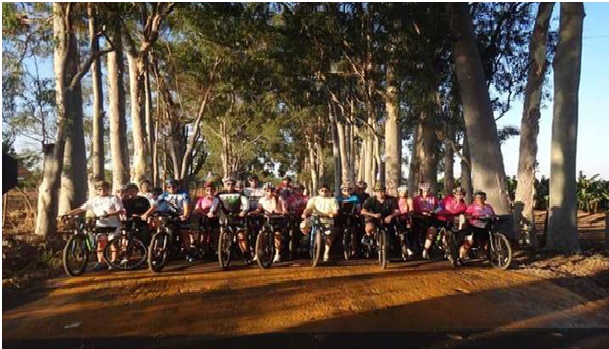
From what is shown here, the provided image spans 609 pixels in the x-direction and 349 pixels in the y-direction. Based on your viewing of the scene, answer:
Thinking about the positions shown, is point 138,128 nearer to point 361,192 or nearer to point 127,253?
point 361,192

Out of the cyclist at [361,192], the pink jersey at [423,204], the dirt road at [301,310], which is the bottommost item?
the dirt road at [301,310]

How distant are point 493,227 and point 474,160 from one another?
407 cm

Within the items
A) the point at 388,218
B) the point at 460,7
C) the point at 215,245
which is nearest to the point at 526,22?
the point at 460,7

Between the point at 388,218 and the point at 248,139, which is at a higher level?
the point at 248,139

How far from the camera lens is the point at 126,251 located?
35.4ft

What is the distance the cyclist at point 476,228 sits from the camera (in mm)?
12102

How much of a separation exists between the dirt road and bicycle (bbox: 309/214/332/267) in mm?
755

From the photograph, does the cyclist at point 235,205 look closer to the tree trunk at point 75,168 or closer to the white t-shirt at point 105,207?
the white t-shirt at point 105,207

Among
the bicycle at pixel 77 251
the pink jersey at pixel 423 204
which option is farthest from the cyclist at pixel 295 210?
the bicycle at pixel 77 251

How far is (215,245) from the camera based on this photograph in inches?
494

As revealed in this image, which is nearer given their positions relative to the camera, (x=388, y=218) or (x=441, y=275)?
(x=441, y=275)

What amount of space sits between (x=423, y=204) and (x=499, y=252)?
1985 millimetres

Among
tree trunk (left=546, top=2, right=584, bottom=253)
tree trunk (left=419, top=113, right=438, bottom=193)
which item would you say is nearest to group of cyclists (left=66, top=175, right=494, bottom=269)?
tree trunk (left=546, top=2, right=584, bottom=253)

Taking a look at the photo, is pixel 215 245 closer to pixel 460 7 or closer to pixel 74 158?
pixel 74 158
